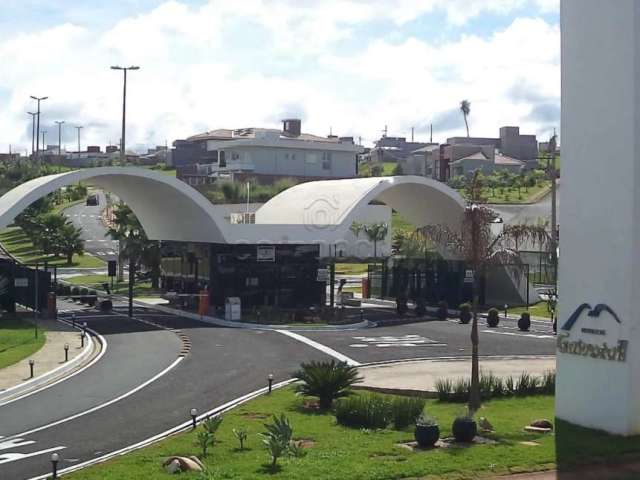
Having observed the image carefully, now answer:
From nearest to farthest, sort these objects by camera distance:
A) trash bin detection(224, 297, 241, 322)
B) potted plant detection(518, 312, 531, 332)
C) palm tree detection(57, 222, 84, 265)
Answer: potted plant detection(518, 312, 531, 332) < trash bin detection(224, 297, 241, 322) < palm tree detection(57, 222, 84, 265)

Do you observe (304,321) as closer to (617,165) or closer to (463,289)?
(463,289)

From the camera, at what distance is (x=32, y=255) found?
8800 centimetres

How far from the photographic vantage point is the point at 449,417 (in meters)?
22.0

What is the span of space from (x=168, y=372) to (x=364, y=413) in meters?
10.3

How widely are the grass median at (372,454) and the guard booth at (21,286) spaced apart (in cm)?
2504

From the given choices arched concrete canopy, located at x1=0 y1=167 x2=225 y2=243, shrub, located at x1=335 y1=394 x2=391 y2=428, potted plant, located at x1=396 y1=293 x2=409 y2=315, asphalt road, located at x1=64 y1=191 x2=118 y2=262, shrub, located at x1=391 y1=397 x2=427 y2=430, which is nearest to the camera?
shrub, located at x1=391 y1=397 x2=427 y2=430

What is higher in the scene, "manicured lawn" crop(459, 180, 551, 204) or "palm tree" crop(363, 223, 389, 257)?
"manicured lawn" crop(459, 180, 551, 204)

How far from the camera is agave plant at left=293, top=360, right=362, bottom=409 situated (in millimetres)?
23656

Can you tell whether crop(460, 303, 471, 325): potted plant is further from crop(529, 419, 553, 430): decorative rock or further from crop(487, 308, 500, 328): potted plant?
crop(529, 419, 553, 430): decorative rock

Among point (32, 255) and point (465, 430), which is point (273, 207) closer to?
point (465, 430)

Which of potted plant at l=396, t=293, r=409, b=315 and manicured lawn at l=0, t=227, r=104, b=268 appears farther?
manicured lawn at l=0, t=227, r=104, b=268

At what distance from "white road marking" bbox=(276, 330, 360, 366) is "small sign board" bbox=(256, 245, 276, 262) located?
841cm

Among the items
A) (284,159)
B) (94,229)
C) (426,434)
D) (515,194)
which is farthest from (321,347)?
(94,229)

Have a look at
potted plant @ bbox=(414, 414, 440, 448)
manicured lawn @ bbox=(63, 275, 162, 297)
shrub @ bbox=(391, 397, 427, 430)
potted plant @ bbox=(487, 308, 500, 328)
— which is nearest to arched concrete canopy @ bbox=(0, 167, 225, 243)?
manicured lawn @ bbox=(63, 275, 162, 297)
